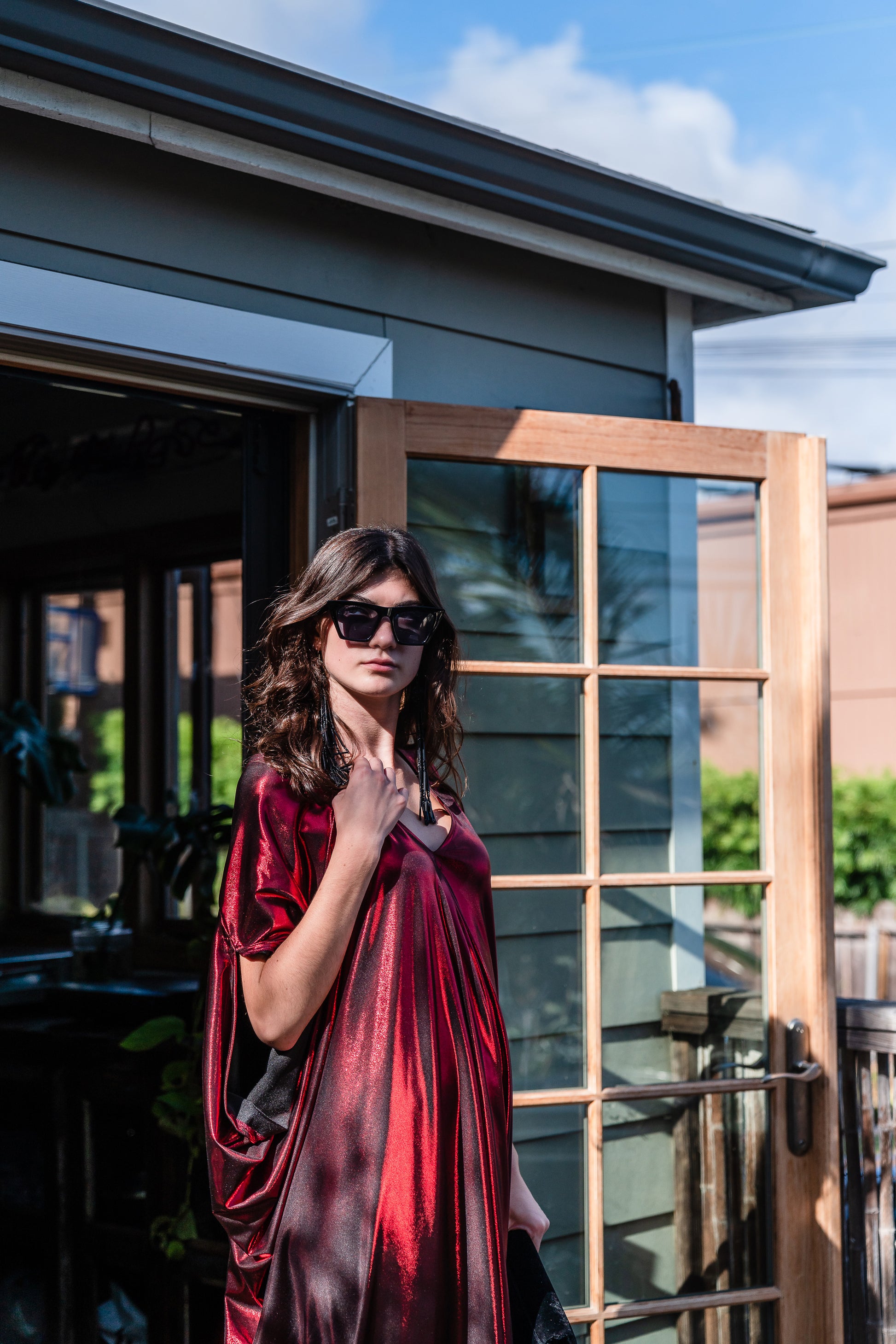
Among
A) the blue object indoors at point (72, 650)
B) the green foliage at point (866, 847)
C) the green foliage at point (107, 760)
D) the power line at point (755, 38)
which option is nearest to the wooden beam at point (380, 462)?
the blue object indoors at point (72, 650)

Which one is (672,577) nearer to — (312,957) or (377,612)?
(377,612)

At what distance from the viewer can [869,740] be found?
12.5 m

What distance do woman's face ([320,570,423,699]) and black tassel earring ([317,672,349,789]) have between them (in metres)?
0.04

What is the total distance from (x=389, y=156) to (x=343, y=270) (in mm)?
257

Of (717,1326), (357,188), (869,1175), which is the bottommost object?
(717,1326)

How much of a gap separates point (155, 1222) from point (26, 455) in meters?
3.18

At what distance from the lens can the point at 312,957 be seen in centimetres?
155

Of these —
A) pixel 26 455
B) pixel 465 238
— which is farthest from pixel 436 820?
pixel 26 455

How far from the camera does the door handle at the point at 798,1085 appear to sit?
2676 millimetres

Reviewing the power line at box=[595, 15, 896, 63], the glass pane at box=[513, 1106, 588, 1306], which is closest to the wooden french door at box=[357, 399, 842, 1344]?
the glass pane at box=[513, 1106, 588, 1306]

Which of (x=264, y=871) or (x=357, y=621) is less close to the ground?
(x=357, y=621)

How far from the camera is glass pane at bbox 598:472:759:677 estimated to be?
274 centimetres

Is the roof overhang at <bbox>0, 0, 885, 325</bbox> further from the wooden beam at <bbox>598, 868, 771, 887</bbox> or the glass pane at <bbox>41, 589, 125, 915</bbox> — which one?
the glass pane at <bbox>41, 589, 125, 915</bbox>

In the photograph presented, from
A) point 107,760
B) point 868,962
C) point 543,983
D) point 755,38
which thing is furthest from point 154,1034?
point 755,38
